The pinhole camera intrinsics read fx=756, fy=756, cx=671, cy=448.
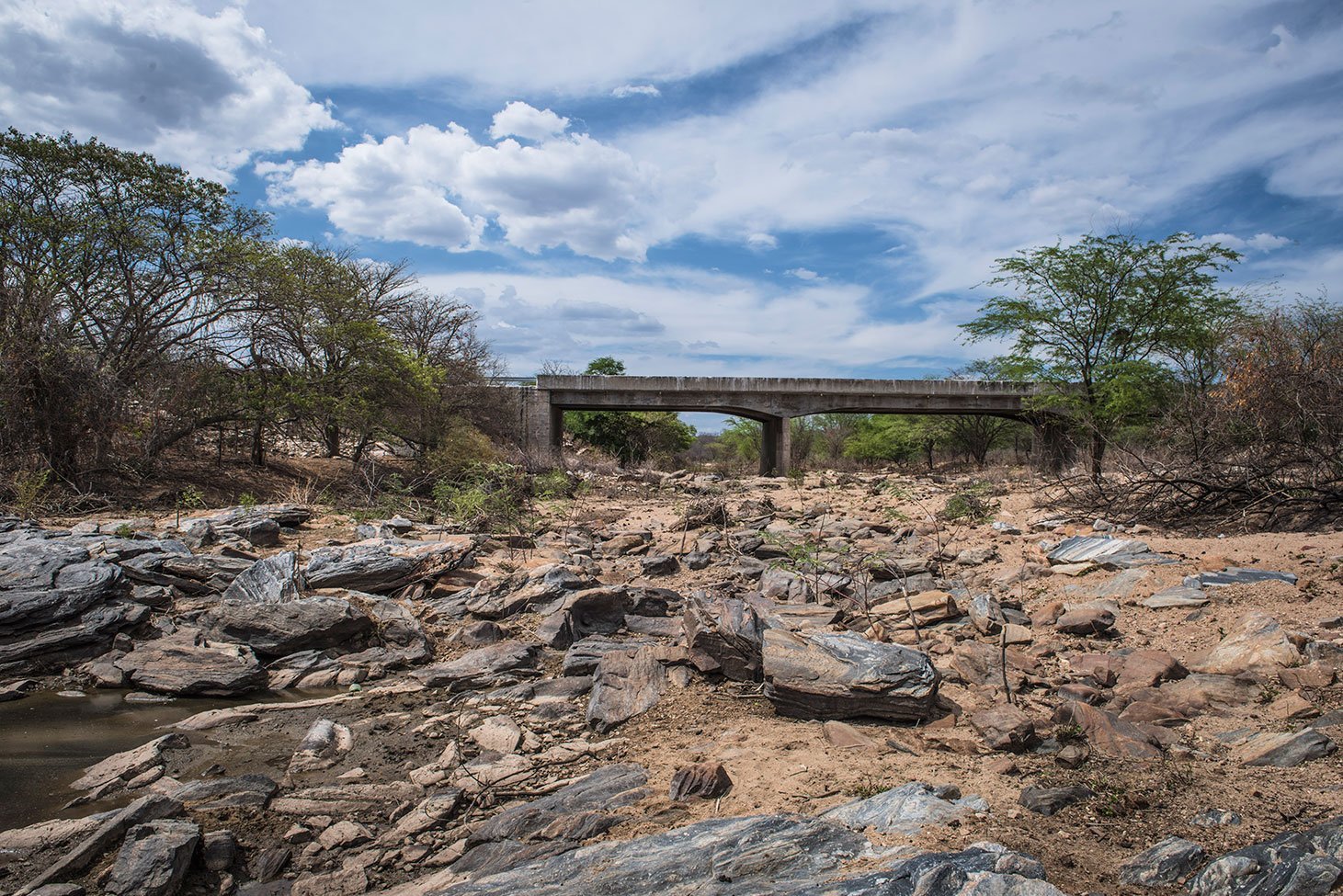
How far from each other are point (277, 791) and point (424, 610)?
3.84 m

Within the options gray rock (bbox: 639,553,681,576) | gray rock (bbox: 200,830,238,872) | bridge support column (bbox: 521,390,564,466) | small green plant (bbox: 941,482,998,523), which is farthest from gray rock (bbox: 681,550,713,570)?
bridge support column (bbox: 521,390,564,466)

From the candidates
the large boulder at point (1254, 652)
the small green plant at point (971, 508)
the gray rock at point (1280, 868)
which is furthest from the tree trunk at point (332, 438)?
the gray rock at point (1280, 868)

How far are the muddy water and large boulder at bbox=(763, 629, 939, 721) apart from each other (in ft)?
13.2

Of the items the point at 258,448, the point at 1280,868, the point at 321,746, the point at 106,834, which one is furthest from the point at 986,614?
the point at 258,448

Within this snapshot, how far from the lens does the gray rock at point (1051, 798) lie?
3359 mm

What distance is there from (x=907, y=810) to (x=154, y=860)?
11.4ft

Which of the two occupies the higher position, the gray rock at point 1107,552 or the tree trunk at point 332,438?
the tree trunk at point 332,438

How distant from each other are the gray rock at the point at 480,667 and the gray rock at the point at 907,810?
3.69m

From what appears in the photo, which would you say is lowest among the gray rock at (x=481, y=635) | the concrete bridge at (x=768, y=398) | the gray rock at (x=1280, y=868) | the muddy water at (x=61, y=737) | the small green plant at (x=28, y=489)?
the muddy water at (x=61, y=737)

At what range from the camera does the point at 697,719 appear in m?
5.13

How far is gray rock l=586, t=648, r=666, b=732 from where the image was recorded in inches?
207

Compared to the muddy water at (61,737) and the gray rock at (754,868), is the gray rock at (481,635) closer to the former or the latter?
the muddy water at (61,737)

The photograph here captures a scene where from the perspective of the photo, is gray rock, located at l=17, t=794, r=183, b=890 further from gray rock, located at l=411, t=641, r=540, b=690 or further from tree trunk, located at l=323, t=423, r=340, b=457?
tree trunk, located at l=323, t=423, r=340, b=457

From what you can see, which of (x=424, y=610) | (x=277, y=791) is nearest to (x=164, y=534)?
(x=424, y=610)
